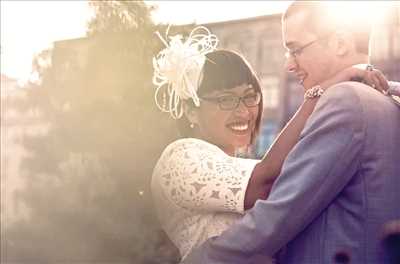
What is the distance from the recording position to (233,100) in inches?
96.8

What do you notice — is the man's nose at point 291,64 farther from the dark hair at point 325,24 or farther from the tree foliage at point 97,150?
the tree foliage at point 97,150

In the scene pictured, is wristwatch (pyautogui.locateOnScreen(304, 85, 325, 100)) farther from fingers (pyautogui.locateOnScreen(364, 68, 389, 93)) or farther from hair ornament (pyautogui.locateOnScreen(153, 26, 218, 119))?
hair ornament (pyautogui.locateOnScreen(153, 26, 218, 119))

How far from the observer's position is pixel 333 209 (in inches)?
61.6

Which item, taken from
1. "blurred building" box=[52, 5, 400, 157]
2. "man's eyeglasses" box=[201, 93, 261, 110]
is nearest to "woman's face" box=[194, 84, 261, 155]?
"man's eyeglasses" box=[201, 93, 261, 110]

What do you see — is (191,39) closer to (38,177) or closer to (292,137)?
(292,137)

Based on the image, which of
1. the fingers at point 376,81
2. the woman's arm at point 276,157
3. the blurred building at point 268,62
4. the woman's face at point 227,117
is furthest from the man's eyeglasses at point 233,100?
the blurred building at point 268,62

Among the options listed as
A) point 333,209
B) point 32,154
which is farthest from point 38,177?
point 333,209

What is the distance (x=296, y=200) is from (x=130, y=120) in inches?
491

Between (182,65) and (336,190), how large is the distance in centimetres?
120

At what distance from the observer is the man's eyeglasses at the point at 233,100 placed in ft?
7.97

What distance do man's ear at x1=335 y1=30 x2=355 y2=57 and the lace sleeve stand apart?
49 cm

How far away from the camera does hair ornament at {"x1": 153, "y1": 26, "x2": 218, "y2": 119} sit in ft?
8.29

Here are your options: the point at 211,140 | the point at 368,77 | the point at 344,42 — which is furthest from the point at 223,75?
the point at 368,77

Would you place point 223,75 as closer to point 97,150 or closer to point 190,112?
point 190,112
